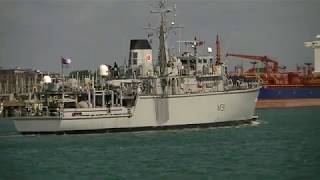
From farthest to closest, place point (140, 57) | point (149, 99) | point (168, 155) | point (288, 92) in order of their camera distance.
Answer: point (288, 92) < point (140, 57) < point (149, 99) < point (168, 155)

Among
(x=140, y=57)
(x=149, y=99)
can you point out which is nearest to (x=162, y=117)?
(x=149, y=99)

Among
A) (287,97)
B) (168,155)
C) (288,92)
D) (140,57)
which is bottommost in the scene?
(168,155)

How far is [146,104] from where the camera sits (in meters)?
30.3

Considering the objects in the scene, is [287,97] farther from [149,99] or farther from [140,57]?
[149,99]

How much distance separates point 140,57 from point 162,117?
3.77 metres

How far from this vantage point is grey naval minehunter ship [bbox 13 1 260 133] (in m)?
29.6

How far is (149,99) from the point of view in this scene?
3036 cm

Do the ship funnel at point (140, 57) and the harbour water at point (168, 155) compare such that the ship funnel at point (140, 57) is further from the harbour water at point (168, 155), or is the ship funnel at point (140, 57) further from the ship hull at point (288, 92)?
the ship hull at point (288, 92)

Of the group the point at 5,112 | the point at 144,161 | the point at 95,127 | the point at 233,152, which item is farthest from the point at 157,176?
the point at 5,112

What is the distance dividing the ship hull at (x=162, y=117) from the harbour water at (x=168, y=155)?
21.4 inches

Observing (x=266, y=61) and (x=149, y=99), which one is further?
(x=266, y=61)

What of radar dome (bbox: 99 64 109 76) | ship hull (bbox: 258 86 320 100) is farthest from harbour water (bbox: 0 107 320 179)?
ship hull (bbox: 258 86 320 100)

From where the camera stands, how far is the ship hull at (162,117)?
2938 centimetres

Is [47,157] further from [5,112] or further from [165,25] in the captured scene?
[5,112]
